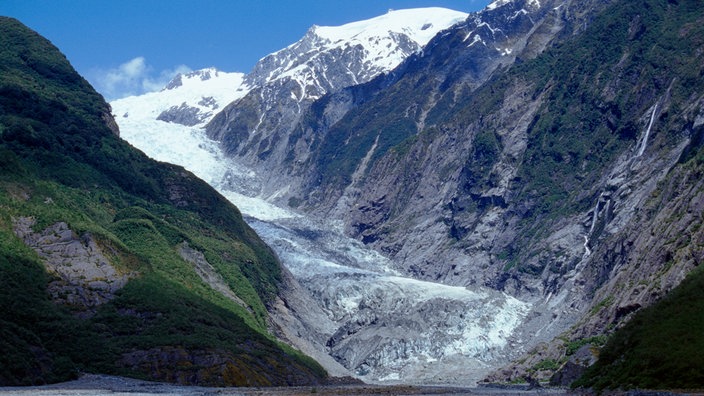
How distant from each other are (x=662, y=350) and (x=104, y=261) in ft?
202

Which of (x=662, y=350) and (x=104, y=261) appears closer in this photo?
(x=662, y=350)

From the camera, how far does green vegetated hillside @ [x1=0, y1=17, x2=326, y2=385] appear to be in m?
87.3

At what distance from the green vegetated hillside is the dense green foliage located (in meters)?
36.2

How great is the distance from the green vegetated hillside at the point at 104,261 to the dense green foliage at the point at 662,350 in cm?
3624

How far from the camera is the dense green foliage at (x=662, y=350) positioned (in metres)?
58.1

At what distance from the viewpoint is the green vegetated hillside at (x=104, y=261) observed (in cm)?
8731

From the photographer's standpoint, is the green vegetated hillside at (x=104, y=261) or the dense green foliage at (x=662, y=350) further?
the green vegetated hillside at (x=104, y=261)

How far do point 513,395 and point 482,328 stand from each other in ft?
354

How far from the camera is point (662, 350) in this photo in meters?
61.0

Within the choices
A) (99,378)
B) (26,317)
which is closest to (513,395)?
(99,378)

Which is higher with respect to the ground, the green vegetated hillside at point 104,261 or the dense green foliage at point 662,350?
the green vegetated hillside at point 104,261

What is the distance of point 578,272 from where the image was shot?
18900 centimetres

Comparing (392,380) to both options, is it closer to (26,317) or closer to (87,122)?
(87,122)

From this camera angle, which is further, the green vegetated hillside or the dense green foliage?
the green vegetated hillside
